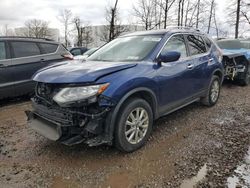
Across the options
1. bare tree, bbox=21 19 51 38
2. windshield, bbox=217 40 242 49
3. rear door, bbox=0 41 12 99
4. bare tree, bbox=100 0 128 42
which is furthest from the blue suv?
bare tree, bbox=21 19 51 38

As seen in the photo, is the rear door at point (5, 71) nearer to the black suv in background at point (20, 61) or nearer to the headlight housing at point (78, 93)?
the black suv in background at point (20, 61)

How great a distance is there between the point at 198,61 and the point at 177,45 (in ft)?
2.23

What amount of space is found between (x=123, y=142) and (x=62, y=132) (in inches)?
32.6

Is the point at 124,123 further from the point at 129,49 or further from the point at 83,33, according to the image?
the point at 83,33

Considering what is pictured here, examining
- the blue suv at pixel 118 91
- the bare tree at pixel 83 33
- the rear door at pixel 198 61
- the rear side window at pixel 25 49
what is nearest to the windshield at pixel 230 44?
the rear door at pixel 198 61

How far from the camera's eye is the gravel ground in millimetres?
2986

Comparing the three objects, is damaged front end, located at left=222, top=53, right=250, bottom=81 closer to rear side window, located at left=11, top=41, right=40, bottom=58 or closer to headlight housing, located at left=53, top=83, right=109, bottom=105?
rear side window, located at left=11, top=41, right=40, bottom=58

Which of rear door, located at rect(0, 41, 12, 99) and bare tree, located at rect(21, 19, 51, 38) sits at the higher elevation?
bare tree, located at rect(21, 19, 51, 38)

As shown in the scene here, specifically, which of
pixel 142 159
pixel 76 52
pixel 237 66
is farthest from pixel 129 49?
pixel 76 52

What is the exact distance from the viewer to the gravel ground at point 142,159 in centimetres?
299

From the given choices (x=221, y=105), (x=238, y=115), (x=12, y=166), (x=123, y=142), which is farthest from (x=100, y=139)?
(x=221, y=105)

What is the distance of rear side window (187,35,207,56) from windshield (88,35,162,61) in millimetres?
948

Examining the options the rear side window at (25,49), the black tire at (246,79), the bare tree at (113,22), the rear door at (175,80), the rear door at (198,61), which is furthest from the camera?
the bare tree at (113,22)

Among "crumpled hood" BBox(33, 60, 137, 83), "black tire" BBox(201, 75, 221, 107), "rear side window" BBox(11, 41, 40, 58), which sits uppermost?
"rear side window" BBox(11, 41, 40, 58)
